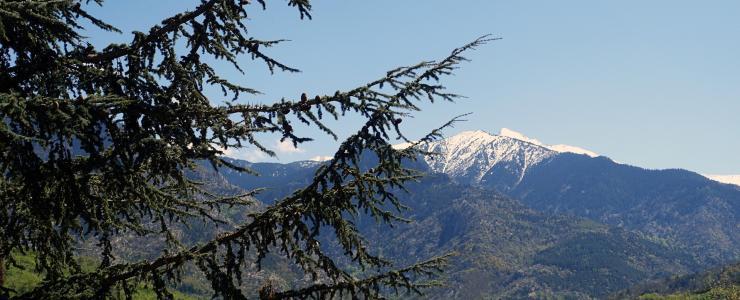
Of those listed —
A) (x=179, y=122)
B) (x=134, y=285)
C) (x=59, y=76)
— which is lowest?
(x=134, y=285)

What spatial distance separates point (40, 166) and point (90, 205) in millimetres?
994

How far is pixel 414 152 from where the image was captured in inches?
315

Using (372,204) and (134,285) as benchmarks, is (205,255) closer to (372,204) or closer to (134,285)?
(134,285)

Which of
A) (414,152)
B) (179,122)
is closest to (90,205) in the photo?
(179,122)

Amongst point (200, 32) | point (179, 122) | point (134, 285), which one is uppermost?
point (200, 32)

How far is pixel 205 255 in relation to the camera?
25.4ft

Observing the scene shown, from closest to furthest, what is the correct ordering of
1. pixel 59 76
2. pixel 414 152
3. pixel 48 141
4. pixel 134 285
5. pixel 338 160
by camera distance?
pixel 48 141
pixel 59 76
pixel 338 160
pixel 414 152
pixel 134 285

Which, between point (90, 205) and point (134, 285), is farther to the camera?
Answer: point (134, 285)

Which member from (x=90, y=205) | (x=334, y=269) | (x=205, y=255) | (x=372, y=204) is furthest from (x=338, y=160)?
(x=90, y=205)

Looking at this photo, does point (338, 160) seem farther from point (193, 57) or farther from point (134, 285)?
point (134, 285)

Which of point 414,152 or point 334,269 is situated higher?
point 414,152

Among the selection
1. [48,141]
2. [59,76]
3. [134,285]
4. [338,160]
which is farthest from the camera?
[134,285]

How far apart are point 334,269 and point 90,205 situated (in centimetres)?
312

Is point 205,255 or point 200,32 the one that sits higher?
point 200,32
